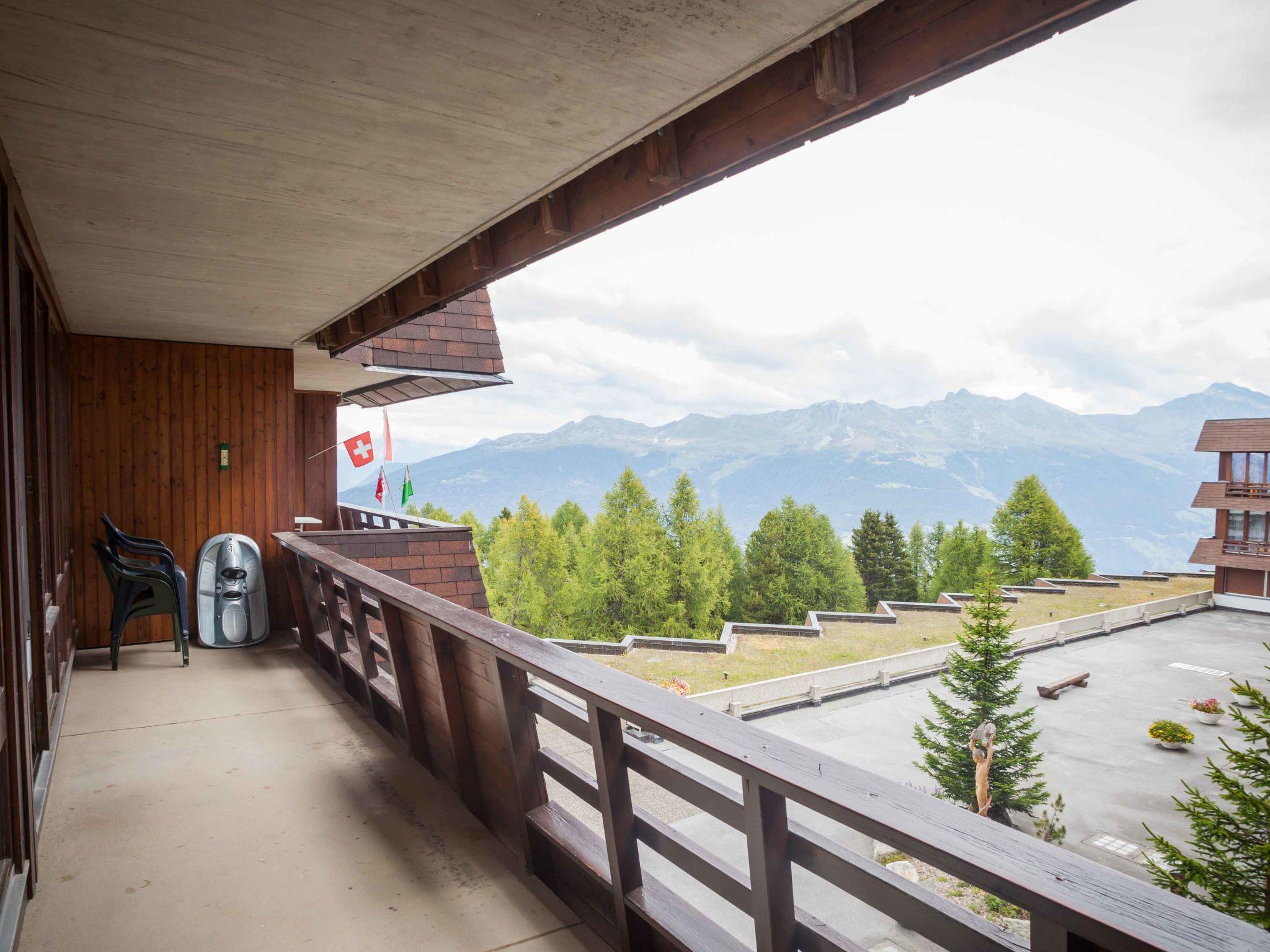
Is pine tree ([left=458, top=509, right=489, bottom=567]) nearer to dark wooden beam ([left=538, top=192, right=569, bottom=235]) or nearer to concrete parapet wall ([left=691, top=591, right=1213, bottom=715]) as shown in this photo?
concrete parapet wall ([left=691, top=591, right=1213, bottom=715])

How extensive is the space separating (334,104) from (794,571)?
1530 inches

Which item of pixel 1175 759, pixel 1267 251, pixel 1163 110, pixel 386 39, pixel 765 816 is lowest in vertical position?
pixel 1175 759

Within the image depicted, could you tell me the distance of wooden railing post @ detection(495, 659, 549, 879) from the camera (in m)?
2.34

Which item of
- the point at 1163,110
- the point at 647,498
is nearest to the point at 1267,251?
the point at 1163,110

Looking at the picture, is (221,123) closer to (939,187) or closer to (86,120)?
(86,120)

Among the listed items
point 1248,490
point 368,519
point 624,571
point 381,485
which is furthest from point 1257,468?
point 368,519

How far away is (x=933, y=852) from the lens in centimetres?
102

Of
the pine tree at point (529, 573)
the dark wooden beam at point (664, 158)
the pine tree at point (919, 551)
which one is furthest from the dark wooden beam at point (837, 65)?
the pine tree at point (919, 551)

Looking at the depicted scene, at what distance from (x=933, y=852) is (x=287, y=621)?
255 inches

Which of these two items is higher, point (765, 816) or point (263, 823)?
point (765, 816)

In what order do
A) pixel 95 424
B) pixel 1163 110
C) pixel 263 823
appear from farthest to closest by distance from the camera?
pixel 1163 110
pixel 95 424
pixel 263 823

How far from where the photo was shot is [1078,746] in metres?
21.2

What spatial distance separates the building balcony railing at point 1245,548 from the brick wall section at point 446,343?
35.7 metres

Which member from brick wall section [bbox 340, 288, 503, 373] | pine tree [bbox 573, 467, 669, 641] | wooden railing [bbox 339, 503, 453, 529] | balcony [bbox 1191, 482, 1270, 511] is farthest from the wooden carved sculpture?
balcony [bbox 1191, 482, 1270, 511]
